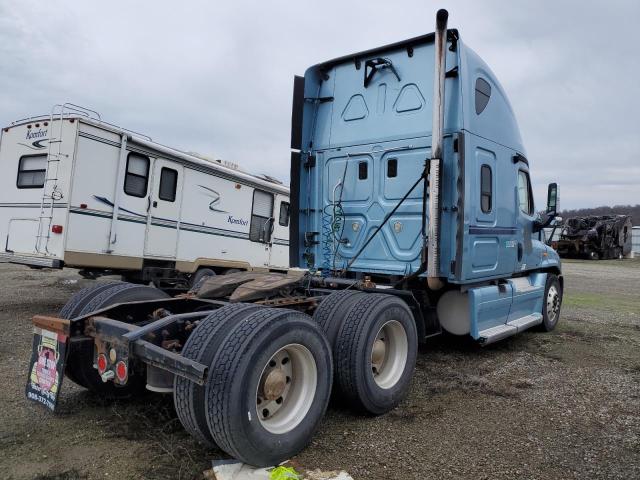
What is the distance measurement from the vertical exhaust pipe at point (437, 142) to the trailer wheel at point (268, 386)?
1.98 metres

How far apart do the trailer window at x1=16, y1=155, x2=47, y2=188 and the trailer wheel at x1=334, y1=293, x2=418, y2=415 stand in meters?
6.36

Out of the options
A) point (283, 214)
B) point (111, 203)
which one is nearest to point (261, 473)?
point (111, 203)

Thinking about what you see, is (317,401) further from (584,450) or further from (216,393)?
(584,450)

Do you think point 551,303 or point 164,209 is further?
point 164,209

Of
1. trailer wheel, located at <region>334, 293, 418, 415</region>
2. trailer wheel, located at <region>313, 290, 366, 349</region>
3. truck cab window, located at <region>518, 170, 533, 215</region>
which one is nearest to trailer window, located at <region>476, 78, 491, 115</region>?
truck cab window, located at <region>518, 170, 533, 215</region>

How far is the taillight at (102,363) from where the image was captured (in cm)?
312

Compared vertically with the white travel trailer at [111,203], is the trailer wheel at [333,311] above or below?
below

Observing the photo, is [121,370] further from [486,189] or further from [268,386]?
[486,189]

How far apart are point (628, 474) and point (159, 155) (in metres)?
8.18

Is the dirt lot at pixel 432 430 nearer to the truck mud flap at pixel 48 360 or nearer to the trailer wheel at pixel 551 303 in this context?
the truck mud flap at pixel 48 360

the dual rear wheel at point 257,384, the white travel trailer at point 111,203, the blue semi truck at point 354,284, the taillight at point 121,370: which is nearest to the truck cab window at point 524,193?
the blue semi truck at point 354,284

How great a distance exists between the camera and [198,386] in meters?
2.67

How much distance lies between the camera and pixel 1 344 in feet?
18.4

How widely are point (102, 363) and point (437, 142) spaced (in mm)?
3533
